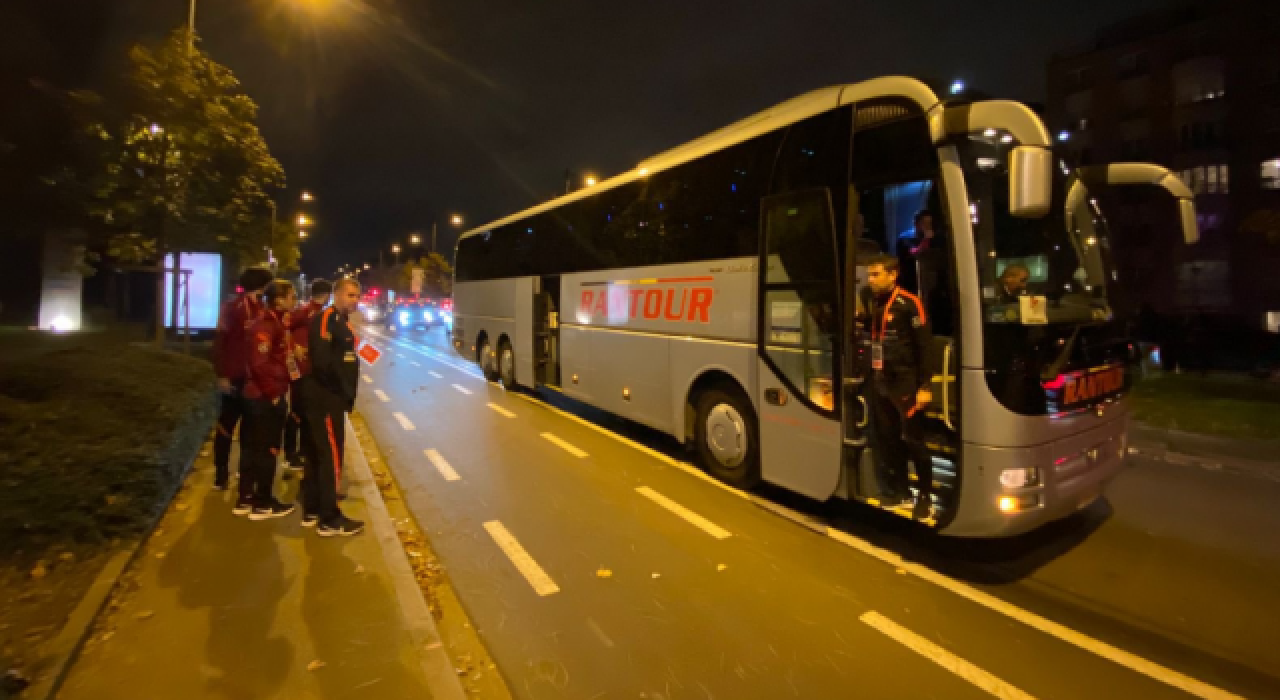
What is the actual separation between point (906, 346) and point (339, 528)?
4.82 m

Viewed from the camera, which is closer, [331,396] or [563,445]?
[331,396]

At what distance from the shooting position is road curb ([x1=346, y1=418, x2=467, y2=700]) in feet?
10.9

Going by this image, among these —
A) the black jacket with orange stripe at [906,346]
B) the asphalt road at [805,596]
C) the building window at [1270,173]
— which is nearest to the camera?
the asphalt road at [805,596]

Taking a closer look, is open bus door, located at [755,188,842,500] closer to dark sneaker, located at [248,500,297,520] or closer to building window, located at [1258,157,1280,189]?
dark sneaker, located at [248,500,297,520]

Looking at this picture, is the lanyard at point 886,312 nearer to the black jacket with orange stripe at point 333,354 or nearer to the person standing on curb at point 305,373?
the black jacket with orange stripe at point 333,354

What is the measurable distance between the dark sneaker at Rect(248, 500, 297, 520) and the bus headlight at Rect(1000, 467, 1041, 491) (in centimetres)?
591

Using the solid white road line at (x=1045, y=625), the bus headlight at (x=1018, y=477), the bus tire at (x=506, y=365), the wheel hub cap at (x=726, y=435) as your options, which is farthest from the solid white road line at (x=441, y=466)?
the bus headlight at (x=1018, y=477)

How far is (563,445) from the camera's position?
29.5 ft

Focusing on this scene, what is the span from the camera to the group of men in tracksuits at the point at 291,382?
5.27 meters

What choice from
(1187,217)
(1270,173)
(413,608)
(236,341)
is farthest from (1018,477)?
(1270,173)

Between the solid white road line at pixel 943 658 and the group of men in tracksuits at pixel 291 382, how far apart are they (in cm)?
412

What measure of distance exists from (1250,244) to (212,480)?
45905 mm

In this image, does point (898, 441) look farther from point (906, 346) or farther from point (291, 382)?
point (291, 382)

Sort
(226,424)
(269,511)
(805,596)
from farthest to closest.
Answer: (226,424)
(269,511)
(805,596)
